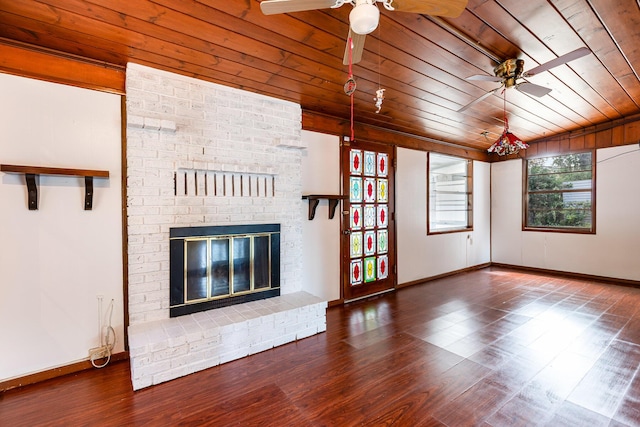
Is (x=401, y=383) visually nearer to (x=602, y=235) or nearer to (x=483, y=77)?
(x=483, y=77)

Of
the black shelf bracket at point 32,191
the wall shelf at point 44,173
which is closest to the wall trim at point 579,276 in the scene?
the wall shelf at point 44,173

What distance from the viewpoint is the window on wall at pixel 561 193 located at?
507 cm

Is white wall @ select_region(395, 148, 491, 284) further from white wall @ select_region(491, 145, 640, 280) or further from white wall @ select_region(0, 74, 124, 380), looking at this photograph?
white wall @ select_region(0, 74, 124, 380)

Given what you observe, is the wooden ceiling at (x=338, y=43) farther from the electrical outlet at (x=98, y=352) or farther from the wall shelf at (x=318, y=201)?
the electrical outlet at (x=98, y=352)

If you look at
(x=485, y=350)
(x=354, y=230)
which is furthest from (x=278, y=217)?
(x=485, y=350)

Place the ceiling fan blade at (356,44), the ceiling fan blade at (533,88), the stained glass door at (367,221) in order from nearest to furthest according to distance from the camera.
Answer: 1. the ceiling fan blade at (356,44)
2. the ceiling fan blade at (533,88)
3. the stained glass door at (367,221)

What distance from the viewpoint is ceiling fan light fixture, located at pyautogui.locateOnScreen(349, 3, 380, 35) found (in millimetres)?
1307

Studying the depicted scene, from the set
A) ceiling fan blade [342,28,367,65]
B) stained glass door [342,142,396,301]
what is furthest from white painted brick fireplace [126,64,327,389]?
ceiling fan blade [342,28,367,65]

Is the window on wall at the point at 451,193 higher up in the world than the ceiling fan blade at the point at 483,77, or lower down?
lower down

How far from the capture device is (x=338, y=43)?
2.21 meters

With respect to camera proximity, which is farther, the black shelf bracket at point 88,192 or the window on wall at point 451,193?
the window on wall at point 451,193

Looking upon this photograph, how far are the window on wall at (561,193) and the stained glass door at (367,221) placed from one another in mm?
3254

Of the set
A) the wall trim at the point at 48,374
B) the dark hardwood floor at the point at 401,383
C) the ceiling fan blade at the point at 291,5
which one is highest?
the ceiling fan blade at the point at 291,5

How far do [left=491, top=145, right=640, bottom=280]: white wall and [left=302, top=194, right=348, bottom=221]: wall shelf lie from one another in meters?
4.29
